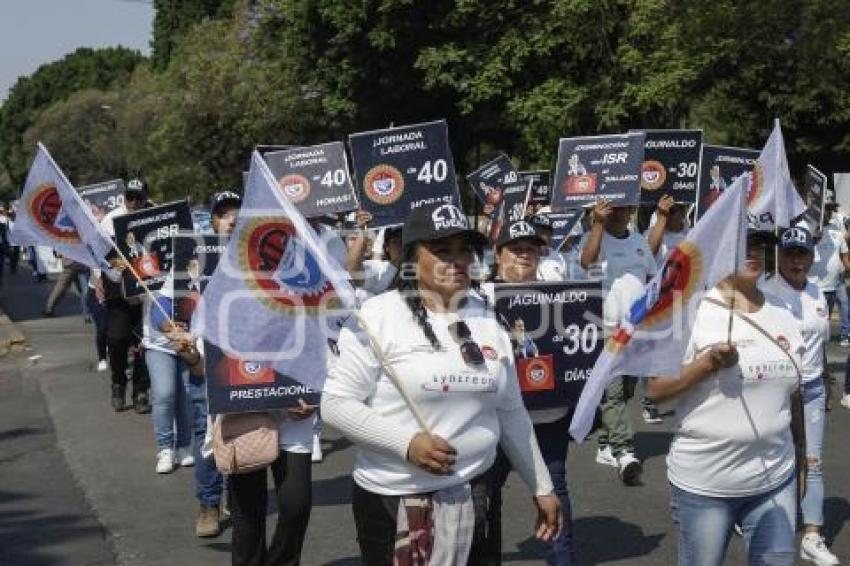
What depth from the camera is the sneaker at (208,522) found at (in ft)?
22.1

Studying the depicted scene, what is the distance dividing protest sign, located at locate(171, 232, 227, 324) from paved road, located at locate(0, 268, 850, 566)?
128 cm

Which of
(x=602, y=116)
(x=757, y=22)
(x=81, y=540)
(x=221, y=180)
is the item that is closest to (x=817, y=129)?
(x=602, y=116)

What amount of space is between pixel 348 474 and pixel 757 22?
12188 millimetres

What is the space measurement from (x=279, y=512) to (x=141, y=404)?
5.84 m

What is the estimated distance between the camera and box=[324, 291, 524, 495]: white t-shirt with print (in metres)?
Answer: 3.61

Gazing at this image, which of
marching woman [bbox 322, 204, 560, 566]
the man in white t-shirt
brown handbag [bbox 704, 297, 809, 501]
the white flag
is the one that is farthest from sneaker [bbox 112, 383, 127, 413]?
marching woman [bbox 322, 204, 560, 566]

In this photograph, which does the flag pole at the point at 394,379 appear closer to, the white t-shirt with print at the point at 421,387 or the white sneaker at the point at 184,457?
the white t-shirt with print at the point at 421,387

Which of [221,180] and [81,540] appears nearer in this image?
[81,540]

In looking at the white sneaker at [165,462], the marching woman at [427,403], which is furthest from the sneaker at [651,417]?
the marching woman at [427,403]

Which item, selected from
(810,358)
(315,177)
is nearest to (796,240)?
(810,358)

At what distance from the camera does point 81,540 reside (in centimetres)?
670

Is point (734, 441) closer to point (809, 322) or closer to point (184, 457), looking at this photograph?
point (809, 322)

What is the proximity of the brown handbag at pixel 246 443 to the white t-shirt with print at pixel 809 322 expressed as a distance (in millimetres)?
2488

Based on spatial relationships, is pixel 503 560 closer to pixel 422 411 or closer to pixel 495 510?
pixel 495 510
